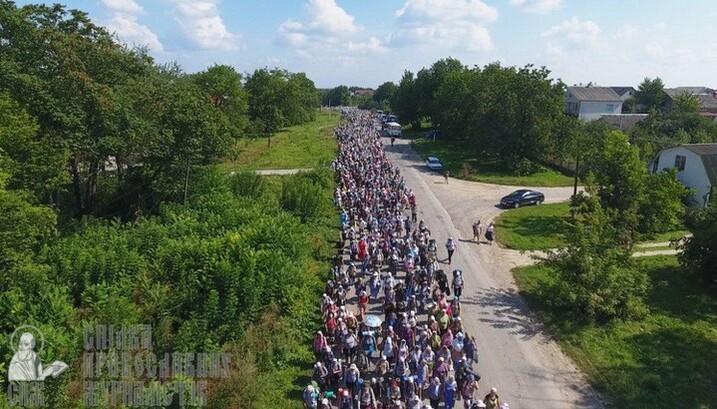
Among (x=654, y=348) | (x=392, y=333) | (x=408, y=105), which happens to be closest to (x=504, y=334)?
(x=392, y=333)

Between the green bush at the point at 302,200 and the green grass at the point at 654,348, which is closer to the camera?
the green grass at the point at 654,348

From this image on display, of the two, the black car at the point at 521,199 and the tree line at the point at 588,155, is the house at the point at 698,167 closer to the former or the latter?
the tree line at the point at 588,155

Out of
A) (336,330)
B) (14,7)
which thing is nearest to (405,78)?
(14,7)

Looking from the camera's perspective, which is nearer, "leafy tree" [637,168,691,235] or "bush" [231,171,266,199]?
"leafy tree" [637,168,691,235]

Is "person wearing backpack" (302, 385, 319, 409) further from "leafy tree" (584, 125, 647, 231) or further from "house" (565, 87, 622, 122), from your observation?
"house" (565, 87, 622, 122)

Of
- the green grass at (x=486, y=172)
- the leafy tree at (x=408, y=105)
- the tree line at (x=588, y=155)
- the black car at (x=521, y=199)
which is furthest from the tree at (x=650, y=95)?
the black car at (x=521, y=199)

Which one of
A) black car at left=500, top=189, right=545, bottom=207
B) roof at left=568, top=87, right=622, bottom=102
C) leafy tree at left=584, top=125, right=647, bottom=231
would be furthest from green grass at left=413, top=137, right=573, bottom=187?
roof at left=568, top=87, right=622, bottom=102
